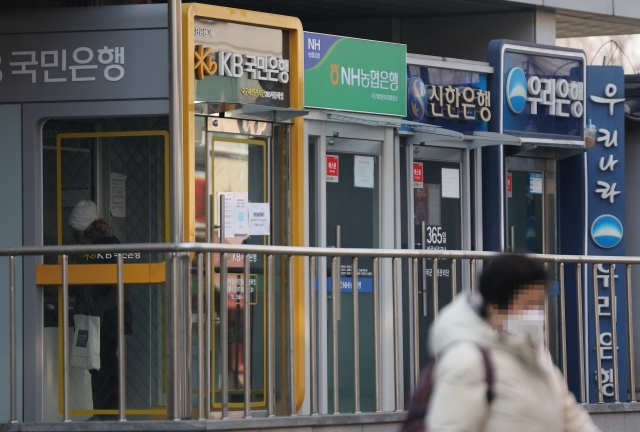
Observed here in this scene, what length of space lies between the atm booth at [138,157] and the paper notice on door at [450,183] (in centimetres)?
242

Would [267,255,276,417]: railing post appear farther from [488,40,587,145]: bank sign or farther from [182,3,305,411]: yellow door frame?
[488,40,587,145]: bank sign

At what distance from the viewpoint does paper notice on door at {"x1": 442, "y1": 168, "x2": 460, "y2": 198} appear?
10445 millimetres

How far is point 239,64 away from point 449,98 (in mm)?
3073

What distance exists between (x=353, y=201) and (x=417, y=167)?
111 cm

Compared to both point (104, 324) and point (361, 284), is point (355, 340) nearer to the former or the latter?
point (361, 284)

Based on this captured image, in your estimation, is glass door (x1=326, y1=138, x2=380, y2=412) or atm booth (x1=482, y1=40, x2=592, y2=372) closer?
glass door (x1=326, y1=138, x2=380, y2=412)

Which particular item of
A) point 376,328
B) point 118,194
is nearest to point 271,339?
point 376,328

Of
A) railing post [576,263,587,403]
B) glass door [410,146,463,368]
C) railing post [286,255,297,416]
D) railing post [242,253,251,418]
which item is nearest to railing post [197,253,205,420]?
railing post [242,253,251,418]

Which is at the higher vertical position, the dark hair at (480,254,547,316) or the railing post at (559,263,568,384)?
the dark hair at (480,254,547,316)

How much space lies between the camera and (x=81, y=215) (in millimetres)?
7723

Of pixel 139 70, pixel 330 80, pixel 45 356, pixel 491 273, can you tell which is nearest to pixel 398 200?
pixel 330 80

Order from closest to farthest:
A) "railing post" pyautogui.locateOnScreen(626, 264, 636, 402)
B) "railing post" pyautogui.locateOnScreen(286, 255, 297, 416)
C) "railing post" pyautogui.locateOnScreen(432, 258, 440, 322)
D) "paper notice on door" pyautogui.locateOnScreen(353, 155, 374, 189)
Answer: "railing post" pyautogui.locateOnScreen(286, 255, 297, 416) < "railing post" pyautogui.locateOnScreen(432, 258, 440, 322) < "railing post" pyautogui.locateOnScreen(626, 264, 636, 402) < "paper notice on door" pyautogui.locateOnScreen(353, 155, 374, 189)

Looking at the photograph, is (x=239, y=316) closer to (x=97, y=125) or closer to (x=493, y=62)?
(x=97, y=125)

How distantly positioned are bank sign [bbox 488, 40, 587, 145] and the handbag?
537 centimetres
